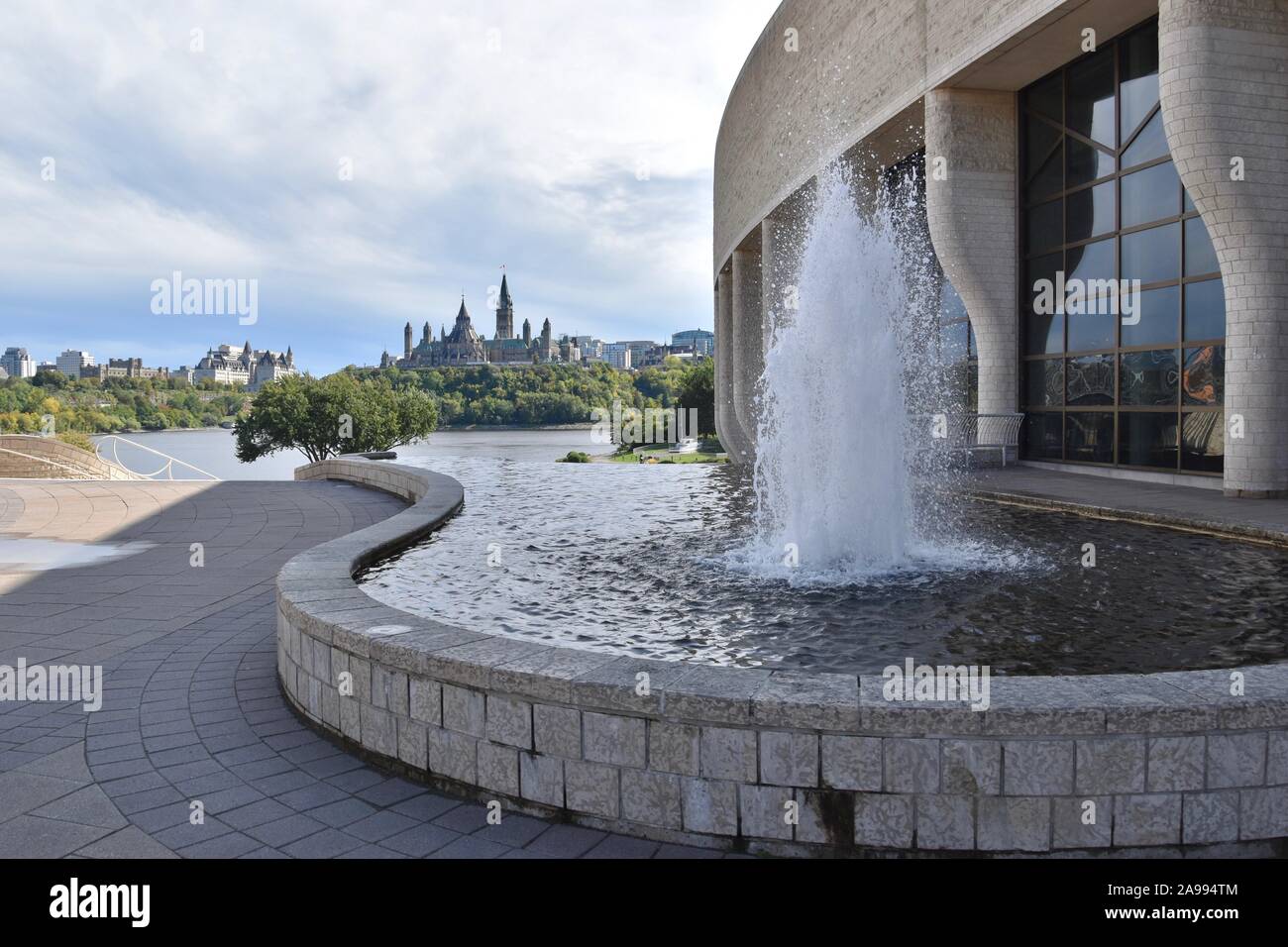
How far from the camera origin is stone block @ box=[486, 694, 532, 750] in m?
3.48

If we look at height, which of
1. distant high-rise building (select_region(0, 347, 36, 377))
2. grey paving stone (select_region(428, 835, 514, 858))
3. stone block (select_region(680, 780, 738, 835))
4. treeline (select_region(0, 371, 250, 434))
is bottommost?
grey paving stone (select_region(428, 835, 514, 858))

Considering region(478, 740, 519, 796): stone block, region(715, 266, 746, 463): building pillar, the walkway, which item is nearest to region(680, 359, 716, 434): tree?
region(715, 266, 746, 463): building pillar

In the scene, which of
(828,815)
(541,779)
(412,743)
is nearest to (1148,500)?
(828,815)

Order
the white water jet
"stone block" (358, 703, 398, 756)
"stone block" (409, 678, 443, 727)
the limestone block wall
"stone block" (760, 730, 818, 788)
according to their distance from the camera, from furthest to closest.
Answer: the limestone block wall → the white water jet → "stone block" (358, 703, 398, 756) → "stone block" (409, 678, 443, 727) → "stone block" (760, 730, 818, 788)

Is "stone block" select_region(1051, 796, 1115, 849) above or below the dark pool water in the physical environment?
below

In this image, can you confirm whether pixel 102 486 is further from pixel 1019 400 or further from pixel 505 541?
pixel 1019 400

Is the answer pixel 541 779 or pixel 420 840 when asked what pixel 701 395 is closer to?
pixel 541 779

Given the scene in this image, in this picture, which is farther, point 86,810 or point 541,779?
point 86,810

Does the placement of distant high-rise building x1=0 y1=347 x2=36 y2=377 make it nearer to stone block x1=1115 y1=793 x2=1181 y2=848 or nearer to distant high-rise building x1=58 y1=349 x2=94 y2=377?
distant high-rise building x1=58 y1=349 x2=94 y2=377

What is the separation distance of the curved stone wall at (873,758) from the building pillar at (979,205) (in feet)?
49.2

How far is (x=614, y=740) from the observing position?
331cm

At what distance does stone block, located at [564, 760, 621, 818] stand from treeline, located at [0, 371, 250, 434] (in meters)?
81.4

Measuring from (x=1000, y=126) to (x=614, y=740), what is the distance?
1722cm
